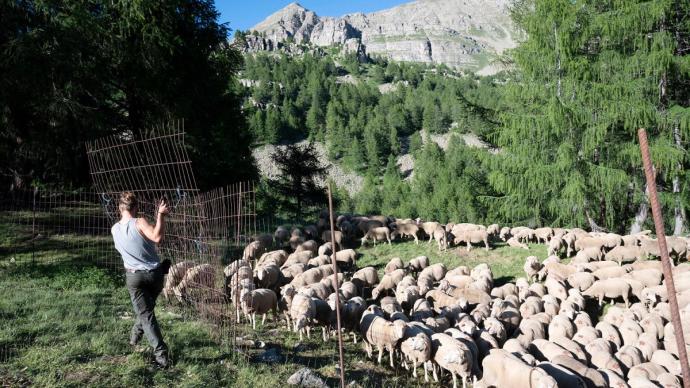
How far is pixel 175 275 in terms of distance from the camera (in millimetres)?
10141

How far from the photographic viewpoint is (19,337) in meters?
7.25

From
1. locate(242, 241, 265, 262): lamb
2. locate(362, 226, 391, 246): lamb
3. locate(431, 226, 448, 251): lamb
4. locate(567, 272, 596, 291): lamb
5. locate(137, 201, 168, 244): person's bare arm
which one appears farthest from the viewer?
locate(362, 226, 391, 246): lamb

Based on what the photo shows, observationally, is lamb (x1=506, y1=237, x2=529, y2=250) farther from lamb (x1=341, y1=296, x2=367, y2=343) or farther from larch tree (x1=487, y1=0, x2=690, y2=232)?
lamb (x1=341, y1=296, x2=367, y2=343)

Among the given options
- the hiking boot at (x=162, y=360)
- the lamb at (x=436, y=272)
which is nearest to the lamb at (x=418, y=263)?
the lamb at (x=436, y=272)

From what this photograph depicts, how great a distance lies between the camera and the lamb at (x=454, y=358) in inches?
312

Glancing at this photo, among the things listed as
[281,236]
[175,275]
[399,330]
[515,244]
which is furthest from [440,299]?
[281,236]

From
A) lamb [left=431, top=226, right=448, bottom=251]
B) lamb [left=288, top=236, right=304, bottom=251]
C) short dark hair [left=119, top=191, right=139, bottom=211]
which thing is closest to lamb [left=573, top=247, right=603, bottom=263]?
lamb [left=431, top=226, right=448, bottom=251]

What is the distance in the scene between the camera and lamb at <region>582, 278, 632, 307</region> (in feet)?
38.5

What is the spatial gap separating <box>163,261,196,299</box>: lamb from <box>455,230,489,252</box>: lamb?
32.7 ft

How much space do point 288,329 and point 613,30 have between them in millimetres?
17383

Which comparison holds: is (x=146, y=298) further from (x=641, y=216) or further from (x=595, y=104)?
(x=641, y=216)

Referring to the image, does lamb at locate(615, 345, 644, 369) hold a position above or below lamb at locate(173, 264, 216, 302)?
below

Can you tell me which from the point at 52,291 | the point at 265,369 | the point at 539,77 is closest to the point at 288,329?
the point at 265,369

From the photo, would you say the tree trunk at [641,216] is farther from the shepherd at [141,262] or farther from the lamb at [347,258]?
the shepherd at [141,262]
